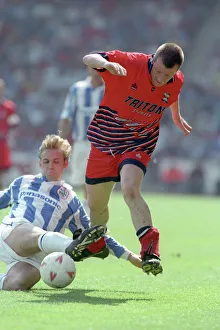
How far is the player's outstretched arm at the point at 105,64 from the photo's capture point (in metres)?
5.51

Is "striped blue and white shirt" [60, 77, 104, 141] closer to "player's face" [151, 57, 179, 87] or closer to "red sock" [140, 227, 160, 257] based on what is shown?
"player's face" [151, 57, 179, 87]

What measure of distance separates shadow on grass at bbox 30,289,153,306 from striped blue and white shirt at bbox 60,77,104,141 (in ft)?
17.7

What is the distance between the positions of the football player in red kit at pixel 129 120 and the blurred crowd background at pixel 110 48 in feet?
54.1

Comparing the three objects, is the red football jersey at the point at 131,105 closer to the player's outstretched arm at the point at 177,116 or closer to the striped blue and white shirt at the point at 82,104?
the player's outstretched arm at the point at 177,116

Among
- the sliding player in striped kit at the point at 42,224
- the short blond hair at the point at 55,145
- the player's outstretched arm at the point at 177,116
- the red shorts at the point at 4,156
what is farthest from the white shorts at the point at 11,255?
the red shorts at the point at 4,156

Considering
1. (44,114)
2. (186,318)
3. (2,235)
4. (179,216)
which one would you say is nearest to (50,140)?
(2,235)

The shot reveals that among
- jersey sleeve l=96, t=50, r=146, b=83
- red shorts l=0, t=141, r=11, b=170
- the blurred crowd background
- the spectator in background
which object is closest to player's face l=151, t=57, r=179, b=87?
jersey sleeve l=96, t=50, r=146, b=83

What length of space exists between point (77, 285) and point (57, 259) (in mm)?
739

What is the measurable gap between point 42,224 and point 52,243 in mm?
407

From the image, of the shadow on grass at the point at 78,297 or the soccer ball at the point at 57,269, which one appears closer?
the shadow on grass at the point at 78,297

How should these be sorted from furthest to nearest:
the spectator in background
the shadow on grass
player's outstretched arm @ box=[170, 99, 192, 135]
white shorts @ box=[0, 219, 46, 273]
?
the spectator in background
player's outstretched arm @ box=[170, 99, 192, 135]
white shorts @ box=[0, 219, 46, 273]
the shadow on grass

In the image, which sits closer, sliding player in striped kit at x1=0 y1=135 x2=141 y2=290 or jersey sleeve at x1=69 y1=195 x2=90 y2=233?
sliding player in striped kit at x1=0 y1=135 x2=141 y2=290

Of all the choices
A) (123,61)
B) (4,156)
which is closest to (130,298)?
(123,61)

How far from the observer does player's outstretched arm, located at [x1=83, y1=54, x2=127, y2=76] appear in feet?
18.1
